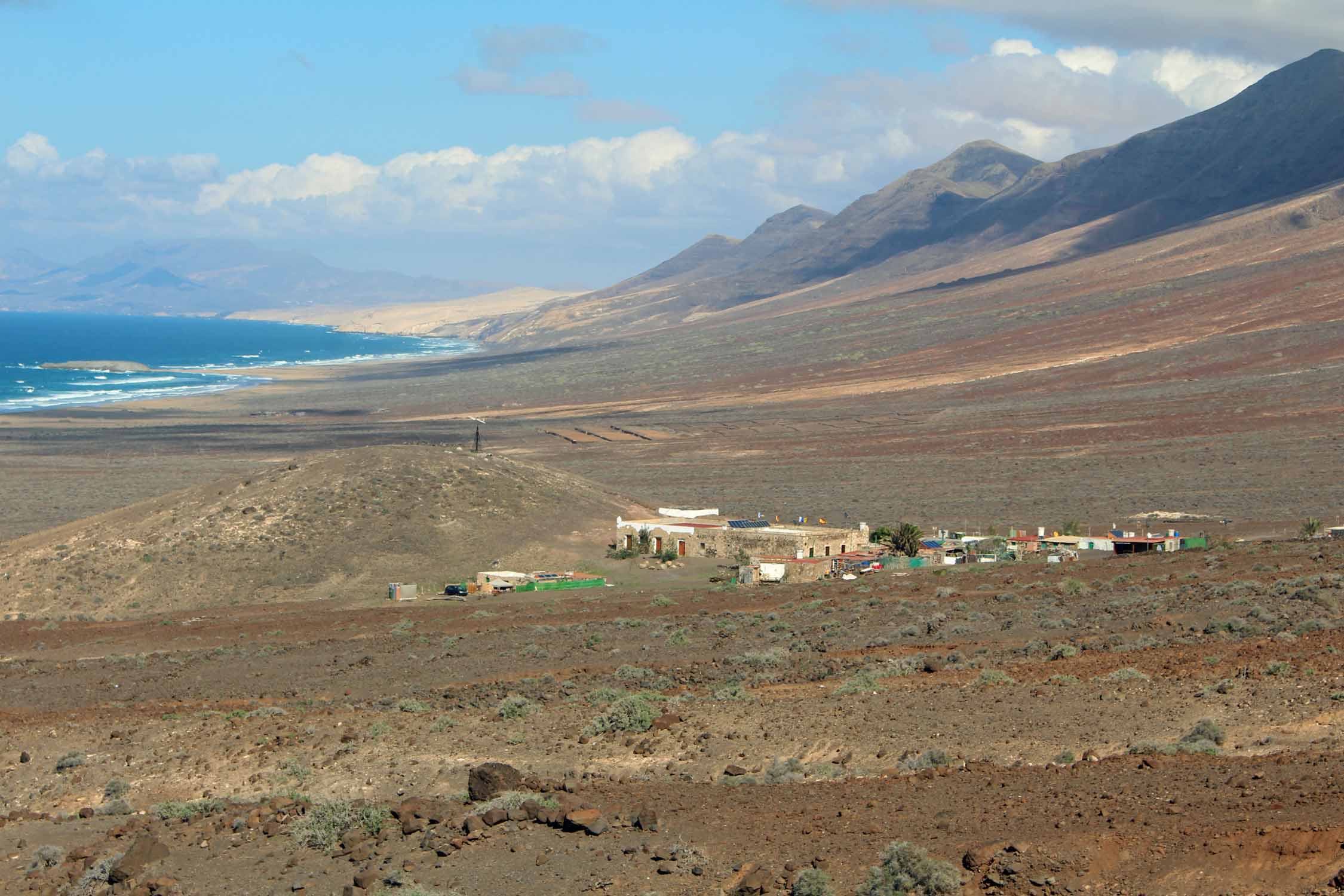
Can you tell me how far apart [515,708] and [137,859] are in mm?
5975

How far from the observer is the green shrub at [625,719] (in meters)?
15.9

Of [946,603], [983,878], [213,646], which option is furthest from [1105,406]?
[983,878]

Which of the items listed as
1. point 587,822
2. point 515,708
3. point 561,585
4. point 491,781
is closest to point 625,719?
point 515,708

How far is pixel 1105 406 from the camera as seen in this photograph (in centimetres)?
8881

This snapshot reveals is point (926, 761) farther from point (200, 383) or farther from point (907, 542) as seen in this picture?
point (200, 383)

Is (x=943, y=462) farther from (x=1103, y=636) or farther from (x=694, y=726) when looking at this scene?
(x=694, y=726)

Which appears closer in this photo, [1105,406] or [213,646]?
[213,646]

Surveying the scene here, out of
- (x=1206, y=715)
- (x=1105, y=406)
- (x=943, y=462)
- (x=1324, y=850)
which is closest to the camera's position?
(x=1324, y=850)

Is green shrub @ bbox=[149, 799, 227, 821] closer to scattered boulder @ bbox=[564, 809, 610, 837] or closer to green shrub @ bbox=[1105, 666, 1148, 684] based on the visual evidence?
scattered boulder @ bbox=[564, 809, 610, 837]

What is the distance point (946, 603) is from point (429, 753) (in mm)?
13189

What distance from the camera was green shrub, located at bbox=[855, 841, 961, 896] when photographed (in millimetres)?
9828

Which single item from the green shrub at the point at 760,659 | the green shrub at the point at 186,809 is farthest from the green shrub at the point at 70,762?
the green shrub at the point at 760,659

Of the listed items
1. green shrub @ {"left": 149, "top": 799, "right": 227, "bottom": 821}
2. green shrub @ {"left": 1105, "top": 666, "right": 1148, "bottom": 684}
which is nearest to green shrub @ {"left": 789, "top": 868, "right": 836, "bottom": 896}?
green shrub @ {"left": 149, "top": 799, "right": 227, "bottom": 821}

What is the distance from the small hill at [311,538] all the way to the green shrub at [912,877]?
27035 mm
